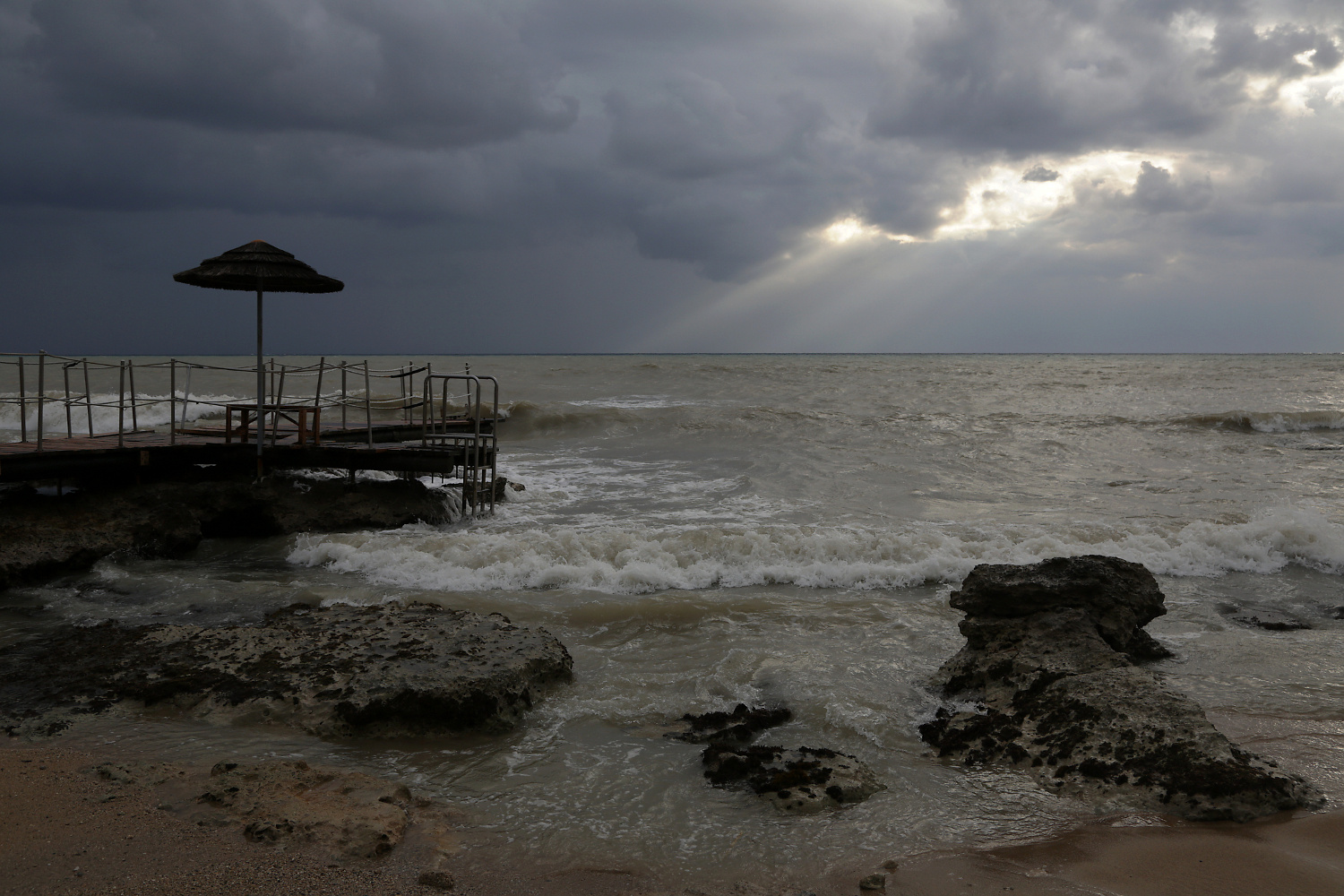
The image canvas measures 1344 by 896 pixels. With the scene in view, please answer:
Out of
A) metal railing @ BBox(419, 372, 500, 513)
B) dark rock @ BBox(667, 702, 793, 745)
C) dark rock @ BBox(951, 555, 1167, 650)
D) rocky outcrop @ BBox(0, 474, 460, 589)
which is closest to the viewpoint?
dark rock @ BBox(667, 702, 793, 745)

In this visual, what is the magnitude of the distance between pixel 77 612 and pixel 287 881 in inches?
219

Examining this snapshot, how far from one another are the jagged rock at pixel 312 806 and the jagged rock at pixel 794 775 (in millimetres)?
1702

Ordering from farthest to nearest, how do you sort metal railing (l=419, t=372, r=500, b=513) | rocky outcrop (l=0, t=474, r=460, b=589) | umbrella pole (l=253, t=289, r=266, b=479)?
metal railing (l=419, t=372, r=500, b=513)
umbrella pole (l=253, t=289, r=266, b=479)
rocky outcrop (l=0, t=474, r=460, b=589)

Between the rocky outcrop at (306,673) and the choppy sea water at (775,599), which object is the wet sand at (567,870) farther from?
the rocky outcrop at (306,673)

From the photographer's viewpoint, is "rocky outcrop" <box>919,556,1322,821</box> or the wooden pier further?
the wooden pier

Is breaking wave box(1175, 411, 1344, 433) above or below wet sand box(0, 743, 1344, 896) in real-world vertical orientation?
above

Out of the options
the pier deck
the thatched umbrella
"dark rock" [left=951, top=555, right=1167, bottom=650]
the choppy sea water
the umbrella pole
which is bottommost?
the choppy sea water

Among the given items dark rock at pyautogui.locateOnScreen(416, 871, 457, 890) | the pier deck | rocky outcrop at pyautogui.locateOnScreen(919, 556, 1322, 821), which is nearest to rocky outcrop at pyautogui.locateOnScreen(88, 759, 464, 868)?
dark rock at pyautogui.locateOnScreen(416, 871, 457, 890)

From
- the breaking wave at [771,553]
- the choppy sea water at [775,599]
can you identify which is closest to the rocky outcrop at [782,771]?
the choppy sea water at [775,599]

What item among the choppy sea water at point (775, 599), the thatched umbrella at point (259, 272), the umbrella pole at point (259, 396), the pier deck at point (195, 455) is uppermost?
the thatched umbrella at point (259, 272)

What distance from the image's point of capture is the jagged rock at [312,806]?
3.67m

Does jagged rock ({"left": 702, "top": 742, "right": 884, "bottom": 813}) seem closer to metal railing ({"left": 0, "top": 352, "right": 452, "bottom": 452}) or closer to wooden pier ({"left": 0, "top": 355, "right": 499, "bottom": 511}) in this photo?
wooden pier ({"left": 0, "top": 355, "right": 499, "bottom": 511})

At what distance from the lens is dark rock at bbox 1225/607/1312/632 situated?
7.43m

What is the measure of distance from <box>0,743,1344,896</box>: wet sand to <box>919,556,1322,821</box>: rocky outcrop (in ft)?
0.85
